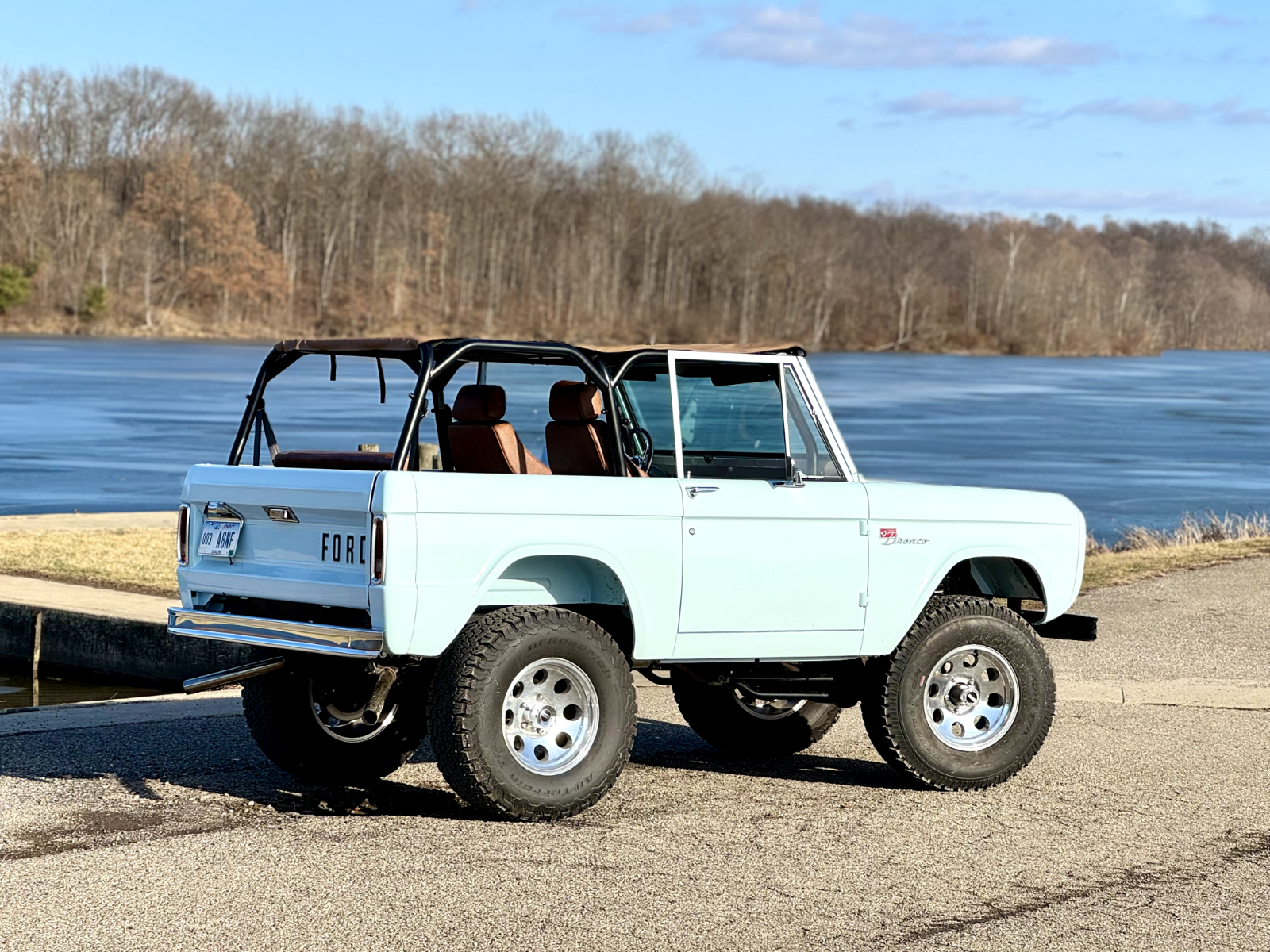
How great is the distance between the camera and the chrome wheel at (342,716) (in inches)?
307

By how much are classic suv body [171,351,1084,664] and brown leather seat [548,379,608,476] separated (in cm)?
36

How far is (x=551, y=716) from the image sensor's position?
7.22 metres

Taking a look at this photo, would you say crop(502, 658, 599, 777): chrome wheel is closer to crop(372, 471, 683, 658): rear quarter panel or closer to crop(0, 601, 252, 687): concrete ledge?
crop(372, 471, 683, 658): rear quarter panel

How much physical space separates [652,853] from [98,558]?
35.8ft

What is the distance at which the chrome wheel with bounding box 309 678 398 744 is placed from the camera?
7.81 meters

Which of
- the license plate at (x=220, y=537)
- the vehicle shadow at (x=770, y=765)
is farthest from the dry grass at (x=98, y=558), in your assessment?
the license plate at (x=220, y=537)

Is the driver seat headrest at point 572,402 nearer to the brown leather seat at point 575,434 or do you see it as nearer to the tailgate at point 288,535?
the brown leather seat at point 575,434

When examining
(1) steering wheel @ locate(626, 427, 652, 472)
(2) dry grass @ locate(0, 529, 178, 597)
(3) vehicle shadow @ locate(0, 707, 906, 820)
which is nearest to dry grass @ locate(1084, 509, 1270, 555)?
(2) dry grass @ locate(0, 529, 178, 597)

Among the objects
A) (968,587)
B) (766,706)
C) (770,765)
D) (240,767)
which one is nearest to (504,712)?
(240,767)

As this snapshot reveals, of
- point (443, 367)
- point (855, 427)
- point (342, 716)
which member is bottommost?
point (342, 716)

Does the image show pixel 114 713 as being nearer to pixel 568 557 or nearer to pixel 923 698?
pixel 568 557

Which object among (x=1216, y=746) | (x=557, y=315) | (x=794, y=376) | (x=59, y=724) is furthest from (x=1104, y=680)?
(x=557, y=315)

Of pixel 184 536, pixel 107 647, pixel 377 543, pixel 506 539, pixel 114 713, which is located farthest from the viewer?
pixel 107 647

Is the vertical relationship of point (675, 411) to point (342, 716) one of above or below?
above
